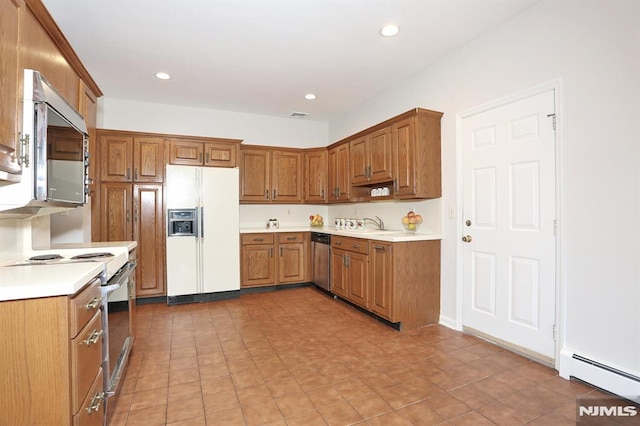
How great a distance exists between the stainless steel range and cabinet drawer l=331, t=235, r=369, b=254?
2232 mm

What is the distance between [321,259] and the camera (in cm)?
466

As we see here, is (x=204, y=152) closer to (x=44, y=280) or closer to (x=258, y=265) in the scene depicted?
(x=258, y=265)

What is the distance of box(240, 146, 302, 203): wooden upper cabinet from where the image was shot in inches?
195

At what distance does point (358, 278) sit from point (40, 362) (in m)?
2.96

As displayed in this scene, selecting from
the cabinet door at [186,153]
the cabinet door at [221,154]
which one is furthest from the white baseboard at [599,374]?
the cabinet door at [186,153]

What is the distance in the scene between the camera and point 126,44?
304 centimetres

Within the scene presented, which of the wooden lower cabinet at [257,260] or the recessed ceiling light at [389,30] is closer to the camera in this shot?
the recessed ceiling light at [389,30]

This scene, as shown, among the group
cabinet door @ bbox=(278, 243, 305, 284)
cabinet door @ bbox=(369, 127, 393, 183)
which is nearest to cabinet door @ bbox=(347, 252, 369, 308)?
cabinet door @ bbox=(369, 127, 393, 183)

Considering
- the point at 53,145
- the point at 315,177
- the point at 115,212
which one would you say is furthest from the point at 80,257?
the point at 315,177

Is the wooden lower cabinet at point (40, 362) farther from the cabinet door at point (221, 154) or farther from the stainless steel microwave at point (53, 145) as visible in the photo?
the cabinet door at point (221, 154)

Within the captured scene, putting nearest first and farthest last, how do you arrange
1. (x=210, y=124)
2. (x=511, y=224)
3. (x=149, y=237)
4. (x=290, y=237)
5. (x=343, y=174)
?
(x=511, y=224) → (x=149, y=237) → (x=343, y=174) → (x=290, y=237) → (x=210, y=124)

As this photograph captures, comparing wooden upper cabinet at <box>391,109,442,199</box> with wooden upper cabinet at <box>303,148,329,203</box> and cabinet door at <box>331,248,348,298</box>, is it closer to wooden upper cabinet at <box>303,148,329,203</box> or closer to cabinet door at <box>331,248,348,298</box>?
cabinet door at <box>331,248,348,298</box>

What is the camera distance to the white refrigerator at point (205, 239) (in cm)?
415

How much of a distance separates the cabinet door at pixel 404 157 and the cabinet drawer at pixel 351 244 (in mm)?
660
